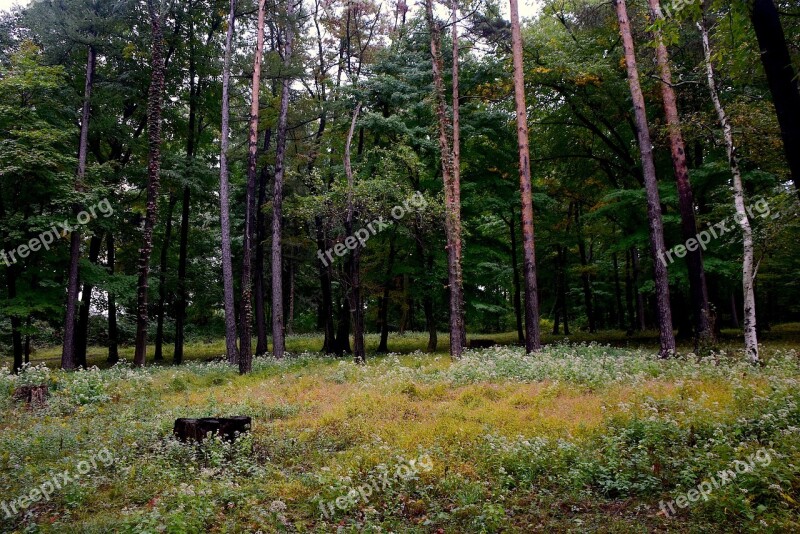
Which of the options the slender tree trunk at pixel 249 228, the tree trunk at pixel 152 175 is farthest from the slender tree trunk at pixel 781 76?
the tree trunk at pixel 152 175

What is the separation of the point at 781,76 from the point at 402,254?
722 inches

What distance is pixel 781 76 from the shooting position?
5285mm

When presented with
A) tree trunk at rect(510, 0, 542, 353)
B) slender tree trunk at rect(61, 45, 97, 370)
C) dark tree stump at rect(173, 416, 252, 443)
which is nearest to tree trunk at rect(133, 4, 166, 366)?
slender tree trunk at rect(61, 45, 97, 370)

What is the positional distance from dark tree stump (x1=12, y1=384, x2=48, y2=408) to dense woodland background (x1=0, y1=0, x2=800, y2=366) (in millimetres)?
5671

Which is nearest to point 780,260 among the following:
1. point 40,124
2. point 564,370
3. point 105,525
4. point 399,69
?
point 564,370

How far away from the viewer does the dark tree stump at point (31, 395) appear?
1170 cm

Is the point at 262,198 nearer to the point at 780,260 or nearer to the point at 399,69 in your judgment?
the point at 399,69

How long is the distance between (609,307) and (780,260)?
19848 mm

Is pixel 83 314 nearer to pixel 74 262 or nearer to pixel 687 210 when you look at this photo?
pixel 74 262

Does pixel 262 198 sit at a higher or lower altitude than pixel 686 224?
higher

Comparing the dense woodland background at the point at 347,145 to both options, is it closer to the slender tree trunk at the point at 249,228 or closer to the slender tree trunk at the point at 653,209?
the slender tree trunk at the point at 249,228

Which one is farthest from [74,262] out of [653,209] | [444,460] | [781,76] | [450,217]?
[781,76]

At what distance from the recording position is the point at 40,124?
58.3 ft

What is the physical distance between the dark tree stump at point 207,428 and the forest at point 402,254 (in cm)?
7
